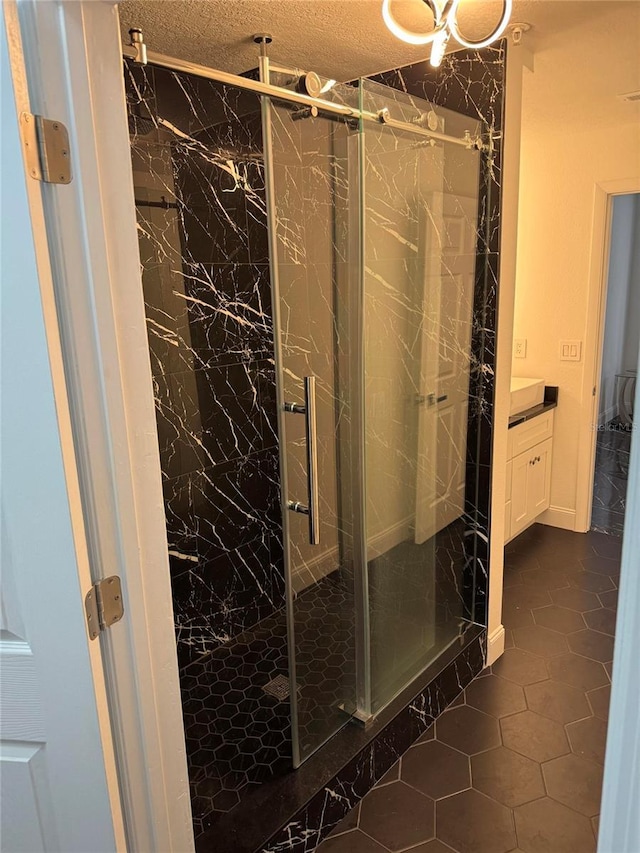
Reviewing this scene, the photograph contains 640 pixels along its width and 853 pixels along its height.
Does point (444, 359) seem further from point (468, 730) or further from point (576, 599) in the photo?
point (576, 599)

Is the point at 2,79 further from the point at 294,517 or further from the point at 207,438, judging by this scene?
the point at 207,438

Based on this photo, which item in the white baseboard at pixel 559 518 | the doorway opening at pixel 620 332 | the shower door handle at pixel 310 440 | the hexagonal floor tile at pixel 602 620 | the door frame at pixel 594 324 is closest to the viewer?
the shower door handle at pixel 310 440

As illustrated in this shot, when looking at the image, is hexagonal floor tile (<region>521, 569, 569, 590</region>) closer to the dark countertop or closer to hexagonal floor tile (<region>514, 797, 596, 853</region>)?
the dark countertop

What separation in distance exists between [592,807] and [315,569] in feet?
3.85

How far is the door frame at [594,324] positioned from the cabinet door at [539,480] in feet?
0.64

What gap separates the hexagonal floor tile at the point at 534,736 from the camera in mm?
2146

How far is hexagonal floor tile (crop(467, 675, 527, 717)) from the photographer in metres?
2.37

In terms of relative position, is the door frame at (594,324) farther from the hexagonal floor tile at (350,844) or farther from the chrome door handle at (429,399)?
the hexagonal floor tile at (350,844)

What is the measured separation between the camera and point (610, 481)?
5.06 m

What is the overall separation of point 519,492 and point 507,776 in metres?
1.92

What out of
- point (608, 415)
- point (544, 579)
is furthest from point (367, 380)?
point (608, 415)

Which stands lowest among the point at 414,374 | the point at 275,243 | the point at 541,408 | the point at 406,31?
the point at 541,408

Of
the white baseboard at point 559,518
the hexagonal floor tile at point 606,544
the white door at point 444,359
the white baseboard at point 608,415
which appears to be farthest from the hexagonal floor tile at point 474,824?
the white baseboard at point 608,415

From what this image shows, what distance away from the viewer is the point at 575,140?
12.0ft
